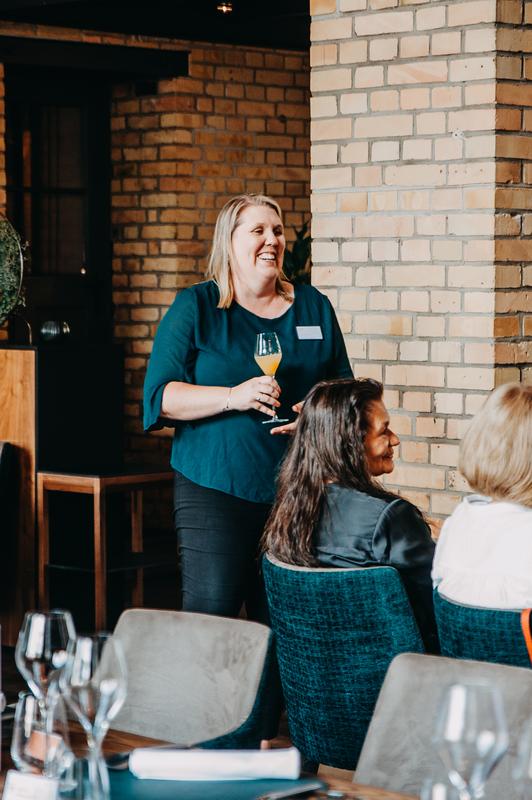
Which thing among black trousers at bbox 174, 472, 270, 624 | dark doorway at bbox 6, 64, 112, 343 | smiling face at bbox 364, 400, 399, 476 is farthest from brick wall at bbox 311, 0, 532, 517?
dark doorway at bbox 6, 64, 112, 343

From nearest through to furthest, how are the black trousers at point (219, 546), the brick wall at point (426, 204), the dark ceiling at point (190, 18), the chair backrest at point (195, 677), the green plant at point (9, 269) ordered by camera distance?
1. the chair backrest at point (195, 677)
2. the black trousers at point (219, 546)
3. the brick wall at point (426, 204)
4. the green plant at point (9, 269)
5. the dark ceiling at point (190, 18)

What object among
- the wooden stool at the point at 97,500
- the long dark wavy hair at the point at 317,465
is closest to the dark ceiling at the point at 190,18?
the wooden stool at the point at 97,500

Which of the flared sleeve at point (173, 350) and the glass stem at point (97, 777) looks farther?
the flared sleeve at point (173, 350)

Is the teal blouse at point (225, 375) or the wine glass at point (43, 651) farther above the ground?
the teal blouse at point (225, 375)

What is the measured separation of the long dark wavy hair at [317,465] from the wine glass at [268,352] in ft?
1.80

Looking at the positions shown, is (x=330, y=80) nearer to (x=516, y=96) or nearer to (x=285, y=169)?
(x=516, y=96)

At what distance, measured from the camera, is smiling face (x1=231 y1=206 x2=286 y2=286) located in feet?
11.8

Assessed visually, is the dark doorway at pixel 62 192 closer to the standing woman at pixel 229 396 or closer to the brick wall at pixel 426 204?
Answer: the brick wall at pixel 426 204

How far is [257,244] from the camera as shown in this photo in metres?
3.59

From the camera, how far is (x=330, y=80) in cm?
416

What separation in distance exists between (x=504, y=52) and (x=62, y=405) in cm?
231

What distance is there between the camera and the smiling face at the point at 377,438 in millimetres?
2947

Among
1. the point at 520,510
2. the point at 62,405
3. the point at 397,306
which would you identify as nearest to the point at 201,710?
the point at 520,510

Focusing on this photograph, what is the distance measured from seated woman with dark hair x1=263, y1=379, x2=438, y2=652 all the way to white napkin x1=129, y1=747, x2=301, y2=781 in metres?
1.04
